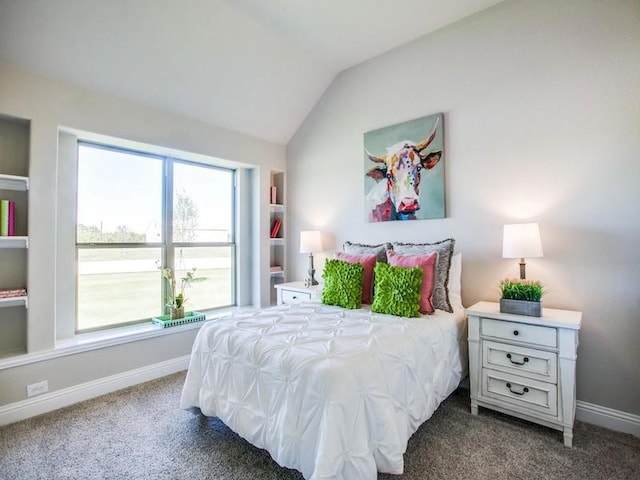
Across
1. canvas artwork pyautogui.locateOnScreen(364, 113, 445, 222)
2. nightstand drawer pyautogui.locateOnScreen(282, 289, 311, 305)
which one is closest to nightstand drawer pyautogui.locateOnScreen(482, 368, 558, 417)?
canvas artwork pyautogui.locateOnScreen(364, 113, 445, 222)

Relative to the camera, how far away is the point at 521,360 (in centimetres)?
204

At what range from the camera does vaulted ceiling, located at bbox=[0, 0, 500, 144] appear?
2240mm

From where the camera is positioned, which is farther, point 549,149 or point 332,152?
point 332,152

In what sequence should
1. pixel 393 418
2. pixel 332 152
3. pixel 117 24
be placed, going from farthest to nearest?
pixel 332 152 < pixel 117 24 < pixel 393 418

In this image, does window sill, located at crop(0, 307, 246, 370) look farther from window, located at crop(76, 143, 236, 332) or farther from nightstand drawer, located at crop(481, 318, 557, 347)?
nightstand drawer, located at crop(481, 318, 557, 347)

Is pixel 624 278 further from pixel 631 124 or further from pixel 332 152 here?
pixel 332 152

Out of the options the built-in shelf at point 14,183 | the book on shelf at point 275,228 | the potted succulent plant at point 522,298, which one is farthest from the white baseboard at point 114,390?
the book on shelf at point 275,228

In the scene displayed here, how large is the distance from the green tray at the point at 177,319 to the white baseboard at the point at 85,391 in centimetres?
34

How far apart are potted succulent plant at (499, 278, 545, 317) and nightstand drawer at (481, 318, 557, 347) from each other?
0.30ft

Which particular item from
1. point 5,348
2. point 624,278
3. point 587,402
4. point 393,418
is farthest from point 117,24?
point 587,402

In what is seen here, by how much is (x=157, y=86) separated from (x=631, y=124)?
3.61 meters

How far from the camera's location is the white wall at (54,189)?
2312 mm

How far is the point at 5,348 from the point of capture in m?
2.41

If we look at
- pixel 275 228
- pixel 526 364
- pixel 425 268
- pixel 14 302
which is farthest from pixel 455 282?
pixel 14 302
